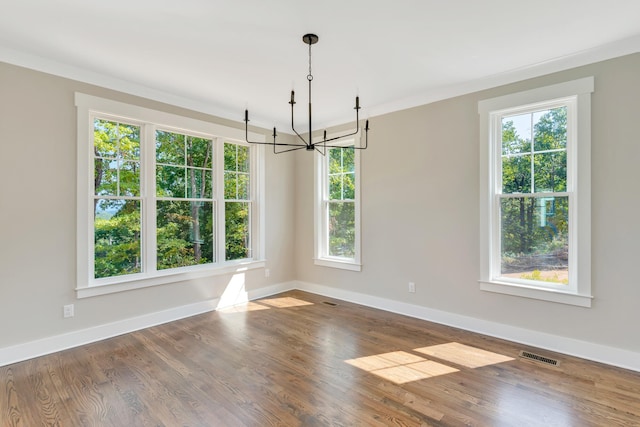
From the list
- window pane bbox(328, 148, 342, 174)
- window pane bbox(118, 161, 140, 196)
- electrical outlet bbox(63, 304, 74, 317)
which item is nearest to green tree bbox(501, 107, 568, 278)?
window pane bbox(328, 148, 342, 174)

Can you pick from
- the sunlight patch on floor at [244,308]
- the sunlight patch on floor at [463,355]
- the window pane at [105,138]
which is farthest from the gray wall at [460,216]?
the window pane at [105,138]

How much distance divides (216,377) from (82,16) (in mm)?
2881

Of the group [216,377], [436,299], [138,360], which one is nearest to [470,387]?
[436,299]

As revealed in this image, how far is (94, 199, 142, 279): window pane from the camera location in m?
3.36

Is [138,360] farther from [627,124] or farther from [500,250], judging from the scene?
[627,124]

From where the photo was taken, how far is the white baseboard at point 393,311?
2742 mm

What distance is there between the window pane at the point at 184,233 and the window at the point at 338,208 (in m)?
1.70

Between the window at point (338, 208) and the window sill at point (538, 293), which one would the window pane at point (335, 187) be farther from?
the window sill at point (538, 293)

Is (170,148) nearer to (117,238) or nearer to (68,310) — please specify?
(117,238)

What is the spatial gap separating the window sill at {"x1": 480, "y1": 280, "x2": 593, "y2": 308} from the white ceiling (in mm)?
2112

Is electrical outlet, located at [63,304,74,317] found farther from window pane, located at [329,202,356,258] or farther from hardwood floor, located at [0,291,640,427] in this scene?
window pane, located at [329,202,356,258]

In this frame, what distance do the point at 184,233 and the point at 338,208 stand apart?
7.36 ft

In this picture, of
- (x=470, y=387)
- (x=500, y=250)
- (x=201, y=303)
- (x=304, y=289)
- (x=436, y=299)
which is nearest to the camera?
(x=470, y=387)

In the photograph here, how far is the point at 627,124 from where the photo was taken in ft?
8.71
